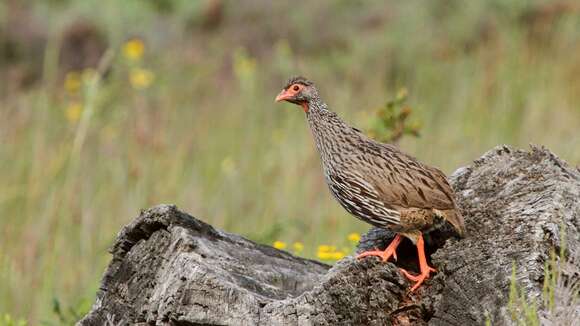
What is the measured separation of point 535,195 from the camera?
482 centimetres

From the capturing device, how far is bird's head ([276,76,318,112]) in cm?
572

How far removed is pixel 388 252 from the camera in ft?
16.0

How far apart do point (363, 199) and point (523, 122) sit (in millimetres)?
5487

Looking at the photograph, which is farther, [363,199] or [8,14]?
[8,14]

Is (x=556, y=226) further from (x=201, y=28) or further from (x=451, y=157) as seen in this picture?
(x=201, y=28)

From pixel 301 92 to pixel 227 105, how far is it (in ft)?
19.0

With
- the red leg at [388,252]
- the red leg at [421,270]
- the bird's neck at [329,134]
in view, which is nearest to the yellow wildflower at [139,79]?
the bird's neck at [329,134]

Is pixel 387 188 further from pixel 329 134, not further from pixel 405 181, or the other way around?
pixel 329 134

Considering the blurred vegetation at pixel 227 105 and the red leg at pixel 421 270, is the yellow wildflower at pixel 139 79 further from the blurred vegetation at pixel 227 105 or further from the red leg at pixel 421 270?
the red leg at pixel 421 270

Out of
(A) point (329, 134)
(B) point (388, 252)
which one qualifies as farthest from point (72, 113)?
(B) point (388, 252)

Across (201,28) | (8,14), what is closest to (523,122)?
(201,28)

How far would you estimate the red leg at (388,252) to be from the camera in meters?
4.71

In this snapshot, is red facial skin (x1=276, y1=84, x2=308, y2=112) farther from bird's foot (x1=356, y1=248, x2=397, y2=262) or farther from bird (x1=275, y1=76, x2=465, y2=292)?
bird's foot (x1=356, y1=248, x2=397, y2=262)

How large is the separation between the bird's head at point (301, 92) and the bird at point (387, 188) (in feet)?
0.66
